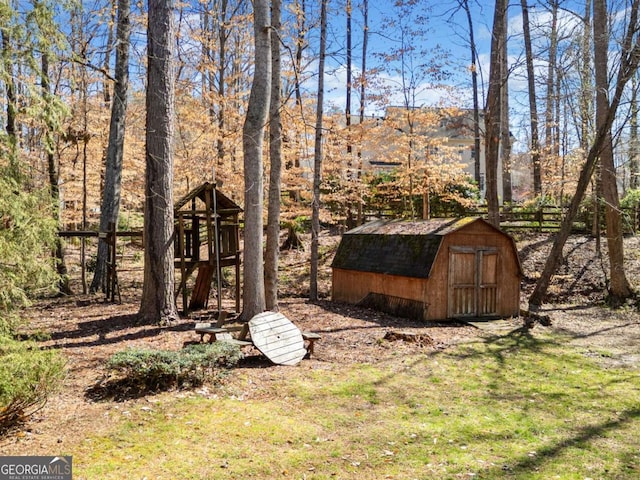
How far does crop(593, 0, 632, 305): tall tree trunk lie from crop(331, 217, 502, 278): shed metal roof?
192 inches

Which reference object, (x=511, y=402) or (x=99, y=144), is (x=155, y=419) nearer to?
(x=511, y=402)

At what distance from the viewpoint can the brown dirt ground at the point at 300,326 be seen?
4914 millimetres

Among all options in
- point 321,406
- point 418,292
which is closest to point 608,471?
point 321,406

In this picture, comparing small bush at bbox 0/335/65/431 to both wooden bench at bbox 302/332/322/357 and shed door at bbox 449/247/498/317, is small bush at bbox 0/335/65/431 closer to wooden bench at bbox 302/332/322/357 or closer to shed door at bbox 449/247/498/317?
wooden bench at bbox 302/332/322/357

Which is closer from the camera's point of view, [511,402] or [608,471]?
[608,471]

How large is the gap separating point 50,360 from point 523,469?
14.7 ft

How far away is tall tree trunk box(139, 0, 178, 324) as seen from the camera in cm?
894

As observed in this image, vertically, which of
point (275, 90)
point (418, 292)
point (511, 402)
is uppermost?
point (275, 90)

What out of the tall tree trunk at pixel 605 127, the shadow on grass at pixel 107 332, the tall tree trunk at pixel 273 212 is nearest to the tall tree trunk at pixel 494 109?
the tall tree trunk at pixel 605 127

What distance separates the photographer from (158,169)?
908 cm

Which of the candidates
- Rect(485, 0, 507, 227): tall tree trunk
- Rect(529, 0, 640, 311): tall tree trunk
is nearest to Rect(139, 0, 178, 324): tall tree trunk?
Rect(485, 0, 507, 227): tall tree trunk

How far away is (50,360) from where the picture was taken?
14.7 feet

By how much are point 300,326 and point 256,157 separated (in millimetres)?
3578

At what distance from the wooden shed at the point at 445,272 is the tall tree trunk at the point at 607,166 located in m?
3.49
